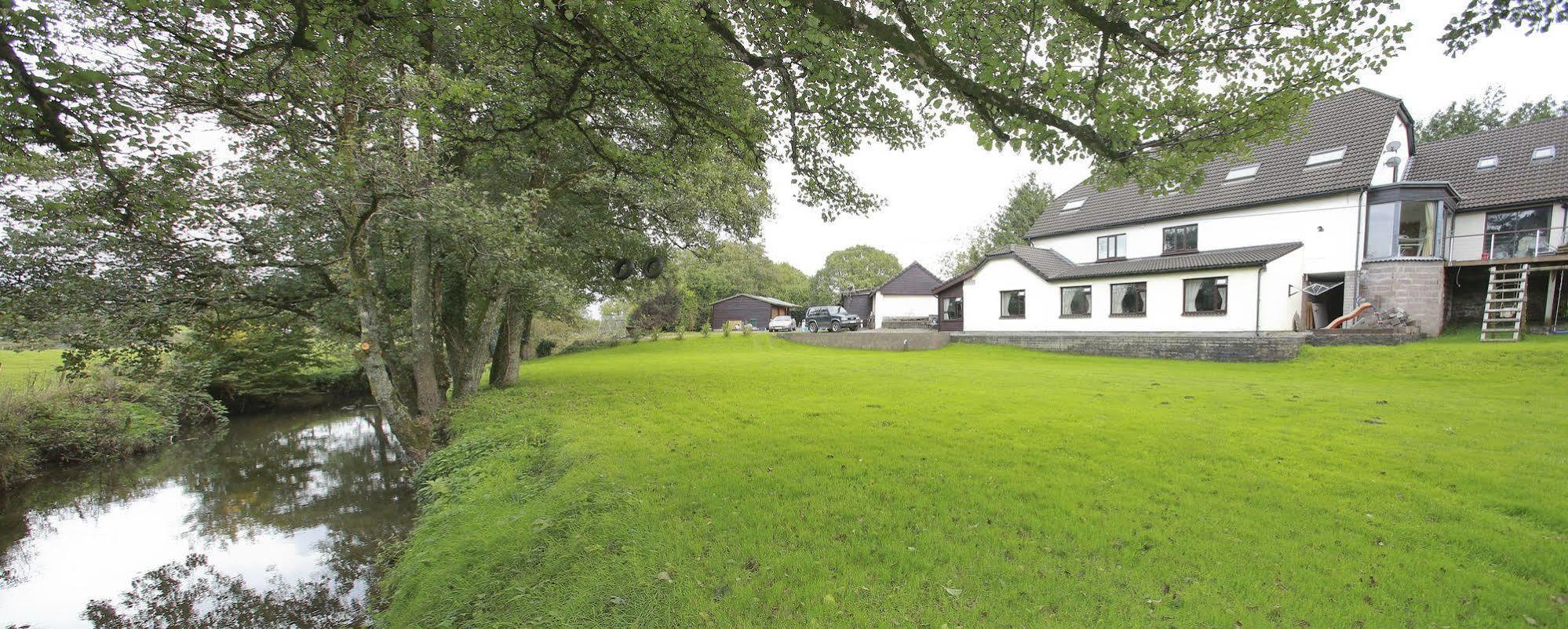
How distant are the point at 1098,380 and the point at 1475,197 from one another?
18.3 metres

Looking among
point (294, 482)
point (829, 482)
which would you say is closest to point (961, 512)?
point (829, 482)

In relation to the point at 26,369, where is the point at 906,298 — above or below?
above

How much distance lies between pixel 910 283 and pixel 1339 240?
22.0m

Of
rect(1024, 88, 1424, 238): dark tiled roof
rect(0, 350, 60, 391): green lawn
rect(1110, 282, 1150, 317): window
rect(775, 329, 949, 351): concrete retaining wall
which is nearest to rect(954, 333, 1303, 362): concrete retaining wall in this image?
rect(1110, 282, 1150, 317): window

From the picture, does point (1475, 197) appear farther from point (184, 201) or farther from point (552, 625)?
point (184, 201)

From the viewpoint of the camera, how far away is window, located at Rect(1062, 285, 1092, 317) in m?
22.5

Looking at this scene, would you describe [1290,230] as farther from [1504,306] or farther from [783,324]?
[783,324]

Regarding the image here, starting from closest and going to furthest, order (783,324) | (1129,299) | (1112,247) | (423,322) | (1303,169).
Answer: (423,322)
(1303,169)
(1129,299)
(1112,247)
(783,324)

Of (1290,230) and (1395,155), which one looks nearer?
(1290,230)

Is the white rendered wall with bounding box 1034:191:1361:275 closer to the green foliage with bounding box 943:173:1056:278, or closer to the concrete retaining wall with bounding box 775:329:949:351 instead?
the concrete retaining wall with bounding box 775:329:949:351

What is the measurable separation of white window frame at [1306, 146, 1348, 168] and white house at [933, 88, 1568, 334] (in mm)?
46

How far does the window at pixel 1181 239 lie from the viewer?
21656 mm

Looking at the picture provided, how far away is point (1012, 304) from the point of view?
79.6ft

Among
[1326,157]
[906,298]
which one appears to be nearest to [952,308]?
[906,298]
